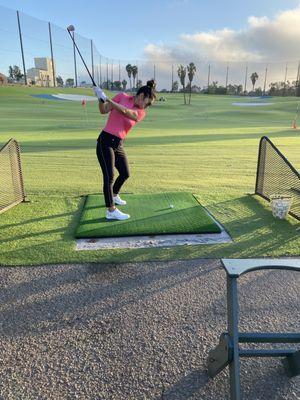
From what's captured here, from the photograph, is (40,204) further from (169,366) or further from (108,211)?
(169,366)

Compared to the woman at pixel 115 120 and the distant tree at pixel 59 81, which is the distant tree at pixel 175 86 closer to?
the distant tree at pixel 59 81

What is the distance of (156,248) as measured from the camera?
3.83 meters

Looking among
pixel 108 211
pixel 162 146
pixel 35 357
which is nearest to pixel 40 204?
pixel 108 211

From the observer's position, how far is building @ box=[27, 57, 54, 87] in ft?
161

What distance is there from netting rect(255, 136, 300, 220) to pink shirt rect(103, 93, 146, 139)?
2.12 m

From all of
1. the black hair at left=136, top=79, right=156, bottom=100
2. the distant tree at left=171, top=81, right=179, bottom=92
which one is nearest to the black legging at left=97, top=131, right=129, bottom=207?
the black hair at left=136, top=79, right=156, bottom=100

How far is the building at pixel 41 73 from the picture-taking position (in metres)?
49.1

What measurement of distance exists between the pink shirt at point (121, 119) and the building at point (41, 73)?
48564 millimetres

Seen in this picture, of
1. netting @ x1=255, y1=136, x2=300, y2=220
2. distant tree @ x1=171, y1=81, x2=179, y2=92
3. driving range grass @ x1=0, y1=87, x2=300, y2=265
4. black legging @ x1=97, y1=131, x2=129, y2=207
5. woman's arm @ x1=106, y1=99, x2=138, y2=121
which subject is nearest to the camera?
driving range grass @ x1=0, y1=87, x2=300, y2=265

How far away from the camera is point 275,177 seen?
18.3 ft

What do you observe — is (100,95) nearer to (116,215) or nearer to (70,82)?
(116,215)

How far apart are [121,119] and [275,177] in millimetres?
2620

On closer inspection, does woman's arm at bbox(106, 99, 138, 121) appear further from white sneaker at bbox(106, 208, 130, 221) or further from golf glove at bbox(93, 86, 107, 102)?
white sneaker at bbox(106, 208, 130, 221)

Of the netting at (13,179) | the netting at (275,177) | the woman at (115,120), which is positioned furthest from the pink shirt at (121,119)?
the netting at (275,177)
